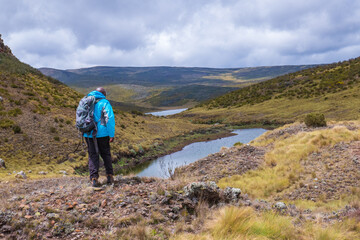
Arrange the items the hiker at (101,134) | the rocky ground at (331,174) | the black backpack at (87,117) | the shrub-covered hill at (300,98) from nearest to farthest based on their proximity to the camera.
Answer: the black backpack at (87,117) → the hiker at (101,134) → the rocky ground at (331,174) → the shrub-covered hill at (300,98)

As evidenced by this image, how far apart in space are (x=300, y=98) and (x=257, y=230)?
59167mm

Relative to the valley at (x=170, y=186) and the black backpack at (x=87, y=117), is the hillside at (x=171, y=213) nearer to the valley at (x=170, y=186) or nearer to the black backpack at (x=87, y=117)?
the valley at (x=170, y=186)

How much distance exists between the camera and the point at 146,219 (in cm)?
460

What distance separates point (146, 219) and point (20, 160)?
1785cm

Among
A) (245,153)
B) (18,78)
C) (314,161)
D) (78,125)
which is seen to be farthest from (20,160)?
(18,78)

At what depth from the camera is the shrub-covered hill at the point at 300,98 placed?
143 ft

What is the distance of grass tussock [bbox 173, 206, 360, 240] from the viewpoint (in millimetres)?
4117

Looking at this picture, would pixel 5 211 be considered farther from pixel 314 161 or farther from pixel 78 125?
pixel 314 161

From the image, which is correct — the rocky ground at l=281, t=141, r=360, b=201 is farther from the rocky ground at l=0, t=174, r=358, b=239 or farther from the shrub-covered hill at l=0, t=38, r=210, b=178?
the shrub-covered hill at l=0, t=38, r=210, b=178

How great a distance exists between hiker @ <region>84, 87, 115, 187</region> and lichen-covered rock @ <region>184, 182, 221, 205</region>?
7.48 feet

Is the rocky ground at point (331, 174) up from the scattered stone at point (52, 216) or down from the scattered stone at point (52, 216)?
down

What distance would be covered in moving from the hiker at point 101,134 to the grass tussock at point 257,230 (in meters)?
3.20

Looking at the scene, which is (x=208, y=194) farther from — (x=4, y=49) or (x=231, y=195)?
(x=4, y=49)

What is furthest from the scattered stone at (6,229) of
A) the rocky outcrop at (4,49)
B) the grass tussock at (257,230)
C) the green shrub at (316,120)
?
the rocky outcrop at (4,49)
